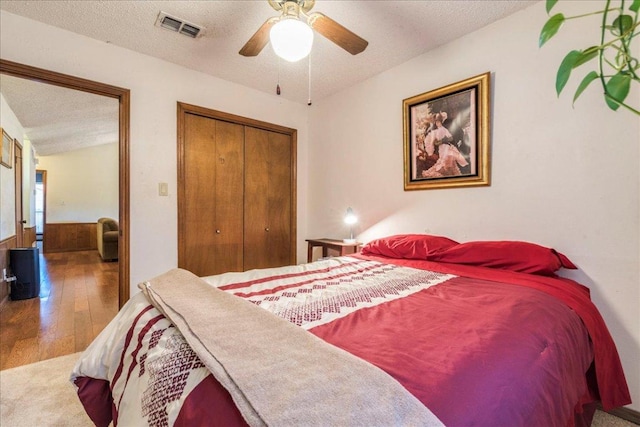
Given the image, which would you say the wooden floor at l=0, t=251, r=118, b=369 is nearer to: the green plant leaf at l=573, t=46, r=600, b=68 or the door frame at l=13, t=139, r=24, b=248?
the door frame at l=13, t=139, r=24, b=248

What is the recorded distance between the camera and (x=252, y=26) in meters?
→ 2.21

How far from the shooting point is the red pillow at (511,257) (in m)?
1.70

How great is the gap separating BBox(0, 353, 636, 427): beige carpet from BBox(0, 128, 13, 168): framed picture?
2709mm

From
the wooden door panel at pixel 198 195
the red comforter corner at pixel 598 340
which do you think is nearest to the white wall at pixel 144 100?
the wooden door panel at pixel 198 195

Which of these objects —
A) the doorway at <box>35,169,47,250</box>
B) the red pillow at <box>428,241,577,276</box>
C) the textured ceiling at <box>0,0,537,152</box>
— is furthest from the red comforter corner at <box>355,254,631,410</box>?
the doorway at <box>35,169,47,250</box>

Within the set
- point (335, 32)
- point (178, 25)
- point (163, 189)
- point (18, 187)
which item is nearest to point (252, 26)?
point (178, 25)

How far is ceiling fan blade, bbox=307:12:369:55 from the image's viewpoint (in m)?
1.62

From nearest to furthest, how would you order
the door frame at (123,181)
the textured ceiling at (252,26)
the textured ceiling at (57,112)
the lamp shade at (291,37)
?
the lamp shade at (291,37) < the textured ceiling at (252,26) < the door frame at (123,181) < the textured ceiling at (57,112)

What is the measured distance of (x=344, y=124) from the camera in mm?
3359

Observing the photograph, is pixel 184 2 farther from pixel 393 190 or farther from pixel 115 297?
pixel 115 297

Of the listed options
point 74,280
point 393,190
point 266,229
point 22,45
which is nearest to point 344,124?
point 393,190

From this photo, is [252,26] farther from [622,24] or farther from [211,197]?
[622,24]

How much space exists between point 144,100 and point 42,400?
228cm

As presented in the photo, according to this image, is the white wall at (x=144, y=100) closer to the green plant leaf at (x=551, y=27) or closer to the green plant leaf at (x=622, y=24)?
the green plant leaf at (x=551, y=27)
